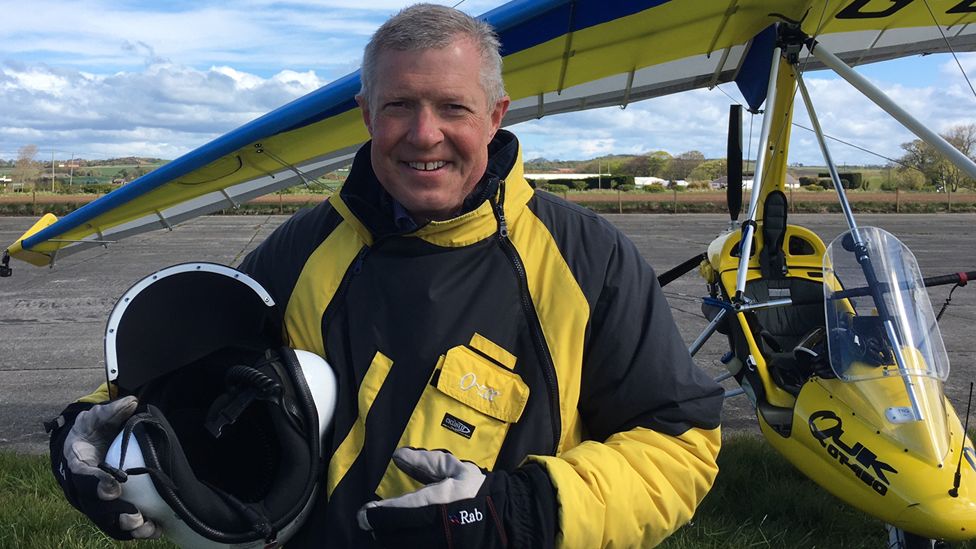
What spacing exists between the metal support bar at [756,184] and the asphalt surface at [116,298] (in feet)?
5.76

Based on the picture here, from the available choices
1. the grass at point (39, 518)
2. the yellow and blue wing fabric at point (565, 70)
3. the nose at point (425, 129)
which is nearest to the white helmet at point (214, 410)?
the nose at point (425, 129)

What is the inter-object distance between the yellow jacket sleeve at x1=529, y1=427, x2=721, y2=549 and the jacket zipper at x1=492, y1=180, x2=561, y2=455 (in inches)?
3.7

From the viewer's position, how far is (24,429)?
5.47 metres

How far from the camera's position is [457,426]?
167 centimetres

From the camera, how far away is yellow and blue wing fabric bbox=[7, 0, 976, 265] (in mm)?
4395

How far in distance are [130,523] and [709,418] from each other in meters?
1.24

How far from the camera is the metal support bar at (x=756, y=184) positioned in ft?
14.2

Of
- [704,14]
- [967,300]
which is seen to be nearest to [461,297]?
[704,14]

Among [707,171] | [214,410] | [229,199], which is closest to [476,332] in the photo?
[214,410]

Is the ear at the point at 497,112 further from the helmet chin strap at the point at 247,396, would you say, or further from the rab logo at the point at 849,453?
the rab logo at the point at 849,453

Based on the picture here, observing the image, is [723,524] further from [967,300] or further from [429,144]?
[967,300]

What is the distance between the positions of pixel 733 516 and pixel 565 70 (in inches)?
123

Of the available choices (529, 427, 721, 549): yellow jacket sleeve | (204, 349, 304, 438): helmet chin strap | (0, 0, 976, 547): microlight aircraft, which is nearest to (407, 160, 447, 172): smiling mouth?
(204, 349, 304, 438): helmet chin strap

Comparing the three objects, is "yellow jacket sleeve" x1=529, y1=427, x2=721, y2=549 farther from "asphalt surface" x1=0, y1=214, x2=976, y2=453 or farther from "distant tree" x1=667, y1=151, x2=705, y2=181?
"distant tree" x1=667, y1=151, x2=705, y2=181
